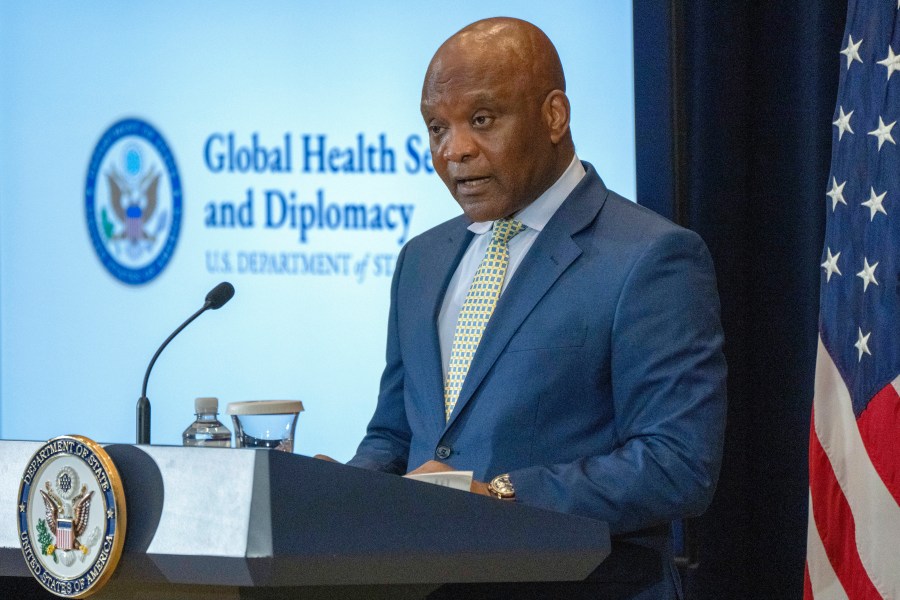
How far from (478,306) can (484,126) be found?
334mm

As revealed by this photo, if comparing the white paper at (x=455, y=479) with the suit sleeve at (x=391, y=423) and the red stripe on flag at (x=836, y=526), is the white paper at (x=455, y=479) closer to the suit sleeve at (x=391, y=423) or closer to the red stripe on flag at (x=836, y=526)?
the suit sleeve at (x=391, y=423)

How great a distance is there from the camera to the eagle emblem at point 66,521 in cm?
133

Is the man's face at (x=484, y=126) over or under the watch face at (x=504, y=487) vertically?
over

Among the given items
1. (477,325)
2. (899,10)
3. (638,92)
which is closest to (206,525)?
(477,325)

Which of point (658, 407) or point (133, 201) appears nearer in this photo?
point (658, 407)

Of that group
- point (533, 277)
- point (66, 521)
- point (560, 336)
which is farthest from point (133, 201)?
point (66, 521)

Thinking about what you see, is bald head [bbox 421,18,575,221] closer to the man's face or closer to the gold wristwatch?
the man's face

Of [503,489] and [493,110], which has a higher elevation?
[493,110]

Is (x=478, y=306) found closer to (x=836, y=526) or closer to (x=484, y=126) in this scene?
(x=484, y=126)

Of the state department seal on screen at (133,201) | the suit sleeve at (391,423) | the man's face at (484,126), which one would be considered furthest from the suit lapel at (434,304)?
the state department seal on screen at (133,201)

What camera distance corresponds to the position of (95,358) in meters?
4.08

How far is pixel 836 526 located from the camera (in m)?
2.88

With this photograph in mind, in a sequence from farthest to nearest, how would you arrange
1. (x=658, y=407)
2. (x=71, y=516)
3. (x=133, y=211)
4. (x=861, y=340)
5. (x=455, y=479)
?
(x=133, y=211) < (x=861, y=340) < (x=658, y=407) < (x=455, y=479) < (x=71, y=516)

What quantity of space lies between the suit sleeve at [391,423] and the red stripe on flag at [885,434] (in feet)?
3.63
